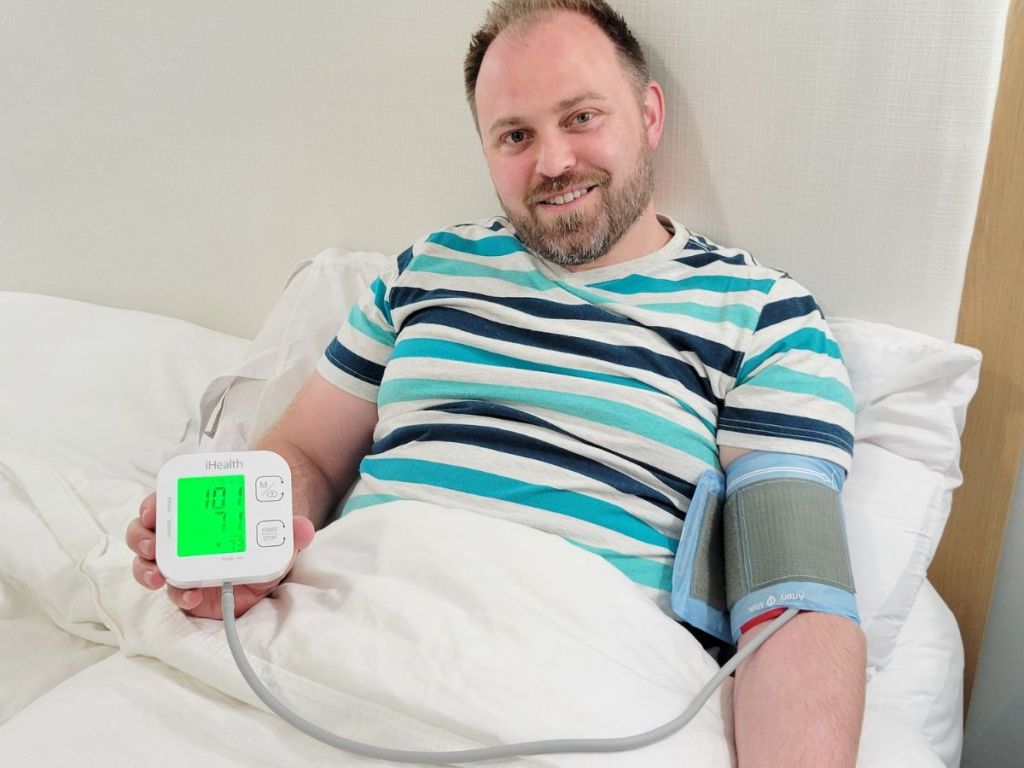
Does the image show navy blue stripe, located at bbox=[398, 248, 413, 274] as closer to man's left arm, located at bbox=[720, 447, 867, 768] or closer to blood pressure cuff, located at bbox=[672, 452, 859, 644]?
blood pressure cuff, located at bbox=[672, 452, 859, 644]

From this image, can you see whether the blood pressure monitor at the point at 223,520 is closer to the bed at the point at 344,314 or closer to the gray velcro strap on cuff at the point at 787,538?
the bed at the point at 344,314

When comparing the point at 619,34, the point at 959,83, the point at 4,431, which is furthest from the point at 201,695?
the point at 959,83

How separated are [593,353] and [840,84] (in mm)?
407

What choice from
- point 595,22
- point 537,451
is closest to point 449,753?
point 537,451

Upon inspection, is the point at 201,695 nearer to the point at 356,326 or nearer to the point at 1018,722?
the point at 356,326

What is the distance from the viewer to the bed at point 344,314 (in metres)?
0.85

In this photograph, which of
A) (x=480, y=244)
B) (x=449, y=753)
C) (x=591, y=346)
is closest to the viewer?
(x=449, y=753)

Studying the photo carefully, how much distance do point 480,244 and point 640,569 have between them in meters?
0.45

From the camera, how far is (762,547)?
96 cm

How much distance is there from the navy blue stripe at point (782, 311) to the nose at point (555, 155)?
0.28m

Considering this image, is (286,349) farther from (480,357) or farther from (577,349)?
(577,349)

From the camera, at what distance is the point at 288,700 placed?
0.85 meters

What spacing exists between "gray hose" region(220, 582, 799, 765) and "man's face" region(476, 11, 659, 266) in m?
0.53

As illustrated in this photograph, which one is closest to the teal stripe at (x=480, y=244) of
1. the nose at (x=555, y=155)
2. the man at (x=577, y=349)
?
the man at (x=577, y=349)
